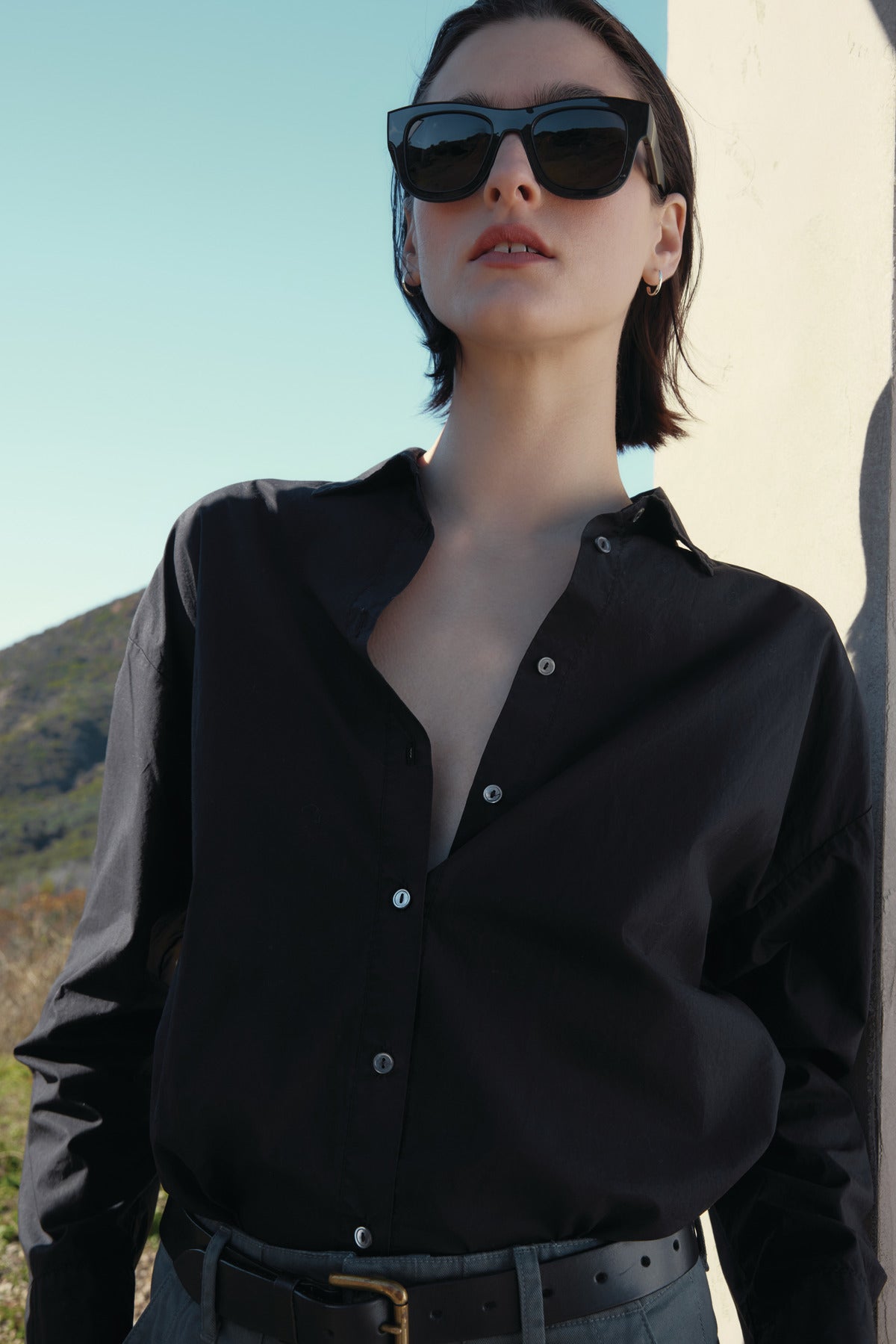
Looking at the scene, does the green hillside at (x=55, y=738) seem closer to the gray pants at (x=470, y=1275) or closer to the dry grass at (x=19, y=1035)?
the dry grass at (x=19, y=1035)

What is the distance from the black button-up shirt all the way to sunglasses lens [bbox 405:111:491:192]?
1.34 feet

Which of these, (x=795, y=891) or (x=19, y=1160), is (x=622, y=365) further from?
(x=19, y=1160)

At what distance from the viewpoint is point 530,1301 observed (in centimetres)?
131

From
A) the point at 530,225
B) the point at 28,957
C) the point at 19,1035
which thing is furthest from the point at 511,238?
the point at 28,957

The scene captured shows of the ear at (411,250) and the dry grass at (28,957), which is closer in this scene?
the ear at (411,250)

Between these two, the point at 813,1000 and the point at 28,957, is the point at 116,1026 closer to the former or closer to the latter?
the point at 813,1000

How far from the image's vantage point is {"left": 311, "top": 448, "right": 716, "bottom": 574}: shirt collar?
5.43ft

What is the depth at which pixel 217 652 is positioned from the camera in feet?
5.18

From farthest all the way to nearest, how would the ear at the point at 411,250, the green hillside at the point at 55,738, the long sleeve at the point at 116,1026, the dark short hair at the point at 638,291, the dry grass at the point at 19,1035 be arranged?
1. the green hillside at the point at 55,738
2. the dry grass at the point at 19,1035
3. the ear at the point at 411,250
4. the dark short hair at the point at 638,291
5. the long sleeve at the point at 116,1026

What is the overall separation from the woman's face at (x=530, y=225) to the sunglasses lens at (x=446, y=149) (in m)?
0.03

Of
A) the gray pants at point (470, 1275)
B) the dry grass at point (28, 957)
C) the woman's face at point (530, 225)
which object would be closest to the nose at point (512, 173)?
the woman's face at point (530, 225)

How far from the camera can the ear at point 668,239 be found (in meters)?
1.93

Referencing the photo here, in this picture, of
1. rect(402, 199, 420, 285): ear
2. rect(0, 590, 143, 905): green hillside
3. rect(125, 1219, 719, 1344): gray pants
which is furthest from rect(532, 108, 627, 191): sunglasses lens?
rect(0, 590, 143, 905): green hillside

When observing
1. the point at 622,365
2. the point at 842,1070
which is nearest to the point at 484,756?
the point at 842,1070
